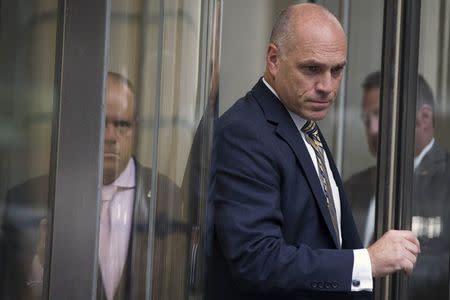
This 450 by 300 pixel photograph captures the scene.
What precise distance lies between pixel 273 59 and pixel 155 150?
1.88ft

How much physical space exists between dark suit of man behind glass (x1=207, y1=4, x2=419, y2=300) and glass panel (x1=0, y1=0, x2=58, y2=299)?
0.55m

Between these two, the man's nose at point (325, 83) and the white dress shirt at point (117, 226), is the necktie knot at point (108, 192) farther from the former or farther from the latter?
the man's nose at point (325, 83)

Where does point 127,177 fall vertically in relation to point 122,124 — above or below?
below

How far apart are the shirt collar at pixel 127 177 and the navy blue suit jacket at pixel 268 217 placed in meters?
0.34

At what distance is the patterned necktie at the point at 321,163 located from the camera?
319cm

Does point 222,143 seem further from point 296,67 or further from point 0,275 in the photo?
point 0,275

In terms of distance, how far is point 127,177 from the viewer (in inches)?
107

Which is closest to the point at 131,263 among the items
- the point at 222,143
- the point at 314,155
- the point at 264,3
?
the point at 222,143

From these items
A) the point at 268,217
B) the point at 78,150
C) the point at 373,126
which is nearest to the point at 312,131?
the point at 268,217

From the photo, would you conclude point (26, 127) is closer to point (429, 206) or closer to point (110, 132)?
point (110, 132)

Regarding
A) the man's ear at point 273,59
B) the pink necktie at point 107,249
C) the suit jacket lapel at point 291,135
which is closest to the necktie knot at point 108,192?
the pink necktie at point 107,249

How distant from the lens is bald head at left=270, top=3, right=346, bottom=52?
10.4 ft

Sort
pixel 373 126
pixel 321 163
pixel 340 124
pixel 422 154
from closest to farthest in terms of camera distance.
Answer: pixel 321 163 < pixel 422 154 < pixel 373 126 < pixel 340 124

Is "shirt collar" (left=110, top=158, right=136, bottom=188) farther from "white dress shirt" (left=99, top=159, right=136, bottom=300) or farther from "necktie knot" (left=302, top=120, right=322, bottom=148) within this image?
"necktie knot" (left=302, top=120, right=322, bottom=148)
